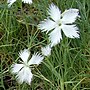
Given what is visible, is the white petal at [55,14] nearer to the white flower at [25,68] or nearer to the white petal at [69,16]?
the white petal at [69,16]

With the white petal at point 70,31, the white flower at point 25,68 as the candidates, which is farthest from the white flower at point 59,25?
the white flower at point 25,68

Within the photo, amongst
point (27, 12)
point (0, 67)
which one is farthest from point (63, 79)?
point (27, 12)

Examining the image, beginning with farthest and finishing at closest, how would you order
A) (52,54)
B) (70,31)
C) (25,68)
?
(52,54) < (25,68) < (70,31)

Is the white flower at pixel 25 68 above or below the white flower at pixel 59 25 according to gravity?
below

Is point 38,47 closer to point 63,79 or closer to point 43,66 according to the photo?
point 43,66

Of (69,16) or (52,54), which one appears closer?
(69,16)

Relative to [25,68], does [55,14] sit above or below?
above

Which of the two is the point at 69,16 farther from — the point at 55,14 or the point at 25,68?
the point at 25,68

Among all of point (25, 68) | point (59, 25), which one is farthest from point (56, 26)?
point (25, 68)
